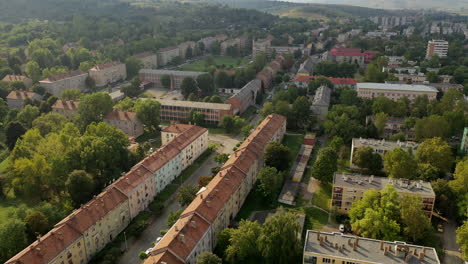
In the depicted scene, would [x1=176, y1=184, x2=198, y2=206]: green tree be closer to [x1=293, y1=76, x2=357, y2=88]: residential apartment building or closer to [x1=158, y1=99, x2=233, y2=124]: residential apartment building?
[x1=158, y1=99, x2=233, y2=124]: residential apartment building

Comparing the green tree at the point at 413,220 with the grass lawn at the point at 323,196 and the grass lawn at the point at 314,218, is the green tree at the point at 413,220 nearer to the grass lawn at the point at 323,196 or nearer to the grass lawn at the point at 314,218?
A: the grass lawn at the point at 314,218

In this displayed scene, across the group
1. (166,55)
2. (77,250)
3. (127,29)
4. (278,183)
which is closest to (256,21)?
(127,29)

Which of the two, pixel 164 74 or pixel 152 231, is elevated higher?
pixel 164 74

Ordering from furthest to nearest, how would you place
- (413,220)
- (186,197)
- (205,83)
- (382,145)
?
(205,83)
(382,145)
(186,197)
(413,220)

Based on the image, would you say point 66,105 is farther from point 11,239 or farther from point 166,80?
point 11,239

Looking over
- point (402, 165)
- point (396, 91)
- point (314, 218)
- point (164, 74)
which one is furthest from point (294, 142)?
point (164, 74)

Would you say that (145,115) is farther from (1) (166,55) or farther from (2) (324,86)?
(1) (166,55)

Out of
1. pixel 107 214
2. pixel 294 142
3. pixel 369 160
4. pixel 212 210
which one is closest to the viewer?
pixel 212 210

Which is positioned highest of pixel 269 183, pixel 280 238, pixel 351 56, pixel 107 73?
pixel 351 56
